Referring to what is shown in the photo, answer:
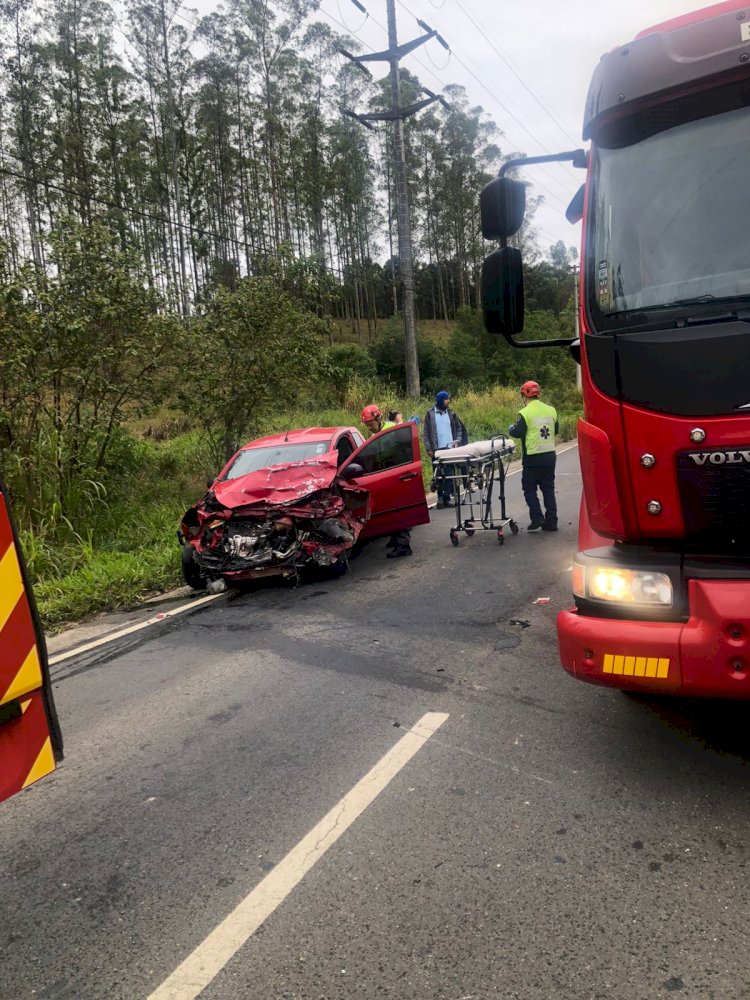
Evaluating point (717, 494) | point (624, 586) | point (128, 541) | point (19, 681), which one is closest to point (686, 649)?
point (624, 586)

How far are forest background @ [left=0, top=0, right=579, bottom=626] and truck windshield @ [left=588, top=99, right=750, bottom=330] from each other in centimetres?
627

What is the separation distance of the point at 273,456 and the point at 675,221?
641 centimetres

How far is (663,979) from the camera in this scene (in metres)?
2.14

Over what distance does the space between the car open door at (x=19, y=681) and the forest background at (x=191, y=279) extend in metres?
5.47

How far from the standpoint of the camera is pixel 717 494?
2957mm

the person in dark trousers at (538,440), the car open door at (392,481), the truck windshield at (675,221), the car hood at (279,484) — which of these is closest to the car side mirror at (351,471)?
the car hood at (279,484)

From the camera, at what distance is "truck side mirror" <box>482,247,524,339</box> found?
12.7ft

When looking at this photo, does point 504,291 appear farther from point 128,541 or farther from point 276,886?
point 128,541

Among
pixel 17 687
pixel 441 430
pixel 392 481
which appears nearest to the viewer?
pixel 17 687

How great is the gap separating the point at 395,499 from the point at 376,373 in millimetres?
27329

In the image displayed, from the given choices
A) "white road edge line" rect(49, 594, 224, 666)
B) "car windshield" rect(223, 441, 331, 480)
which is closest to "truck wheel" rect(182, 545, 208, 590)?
"white road edge line" rect(49, 594, 224, 666)

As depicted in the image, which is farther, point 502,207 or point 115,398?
point 115,398

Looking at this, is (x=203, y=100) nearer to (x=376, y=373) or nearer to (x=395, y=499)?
(x=376, y=373)

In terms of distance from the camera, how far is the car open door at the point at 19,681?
2.20m
